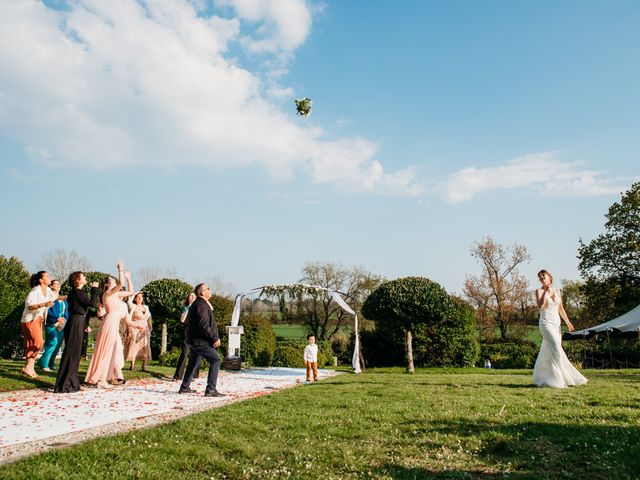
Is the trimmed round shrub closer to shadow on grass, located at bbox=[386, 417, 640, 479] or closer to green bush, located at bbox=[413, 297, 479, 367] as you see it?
green bush, located at bbox=[413, 297, 479, 367]

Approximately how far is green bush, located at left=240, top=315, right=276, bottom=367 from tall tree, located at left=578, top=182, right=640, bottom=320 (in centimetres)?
2130

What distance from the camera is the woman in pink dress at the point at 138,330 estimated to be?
12227 mm

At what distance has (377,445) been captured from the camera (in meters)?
4.43

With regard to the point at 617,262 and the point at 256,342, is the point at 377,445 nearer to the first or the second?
the point at 256,342

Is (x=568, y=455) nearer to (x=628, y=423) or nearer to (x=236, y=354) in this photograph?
(x=628, y=423)

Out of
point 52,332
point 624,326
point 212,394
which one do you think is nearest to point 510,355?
point 624,326

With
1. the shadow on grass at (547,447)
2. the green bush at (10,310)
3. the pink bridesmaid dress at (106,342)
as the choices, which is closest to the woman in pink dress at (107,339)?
the pink bridesmaid dress at (106,342)

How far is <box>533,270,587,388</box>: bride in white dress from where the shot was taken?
929 cm

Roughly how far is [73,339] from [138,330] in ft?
12.4

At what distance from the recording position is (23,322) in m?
9.35

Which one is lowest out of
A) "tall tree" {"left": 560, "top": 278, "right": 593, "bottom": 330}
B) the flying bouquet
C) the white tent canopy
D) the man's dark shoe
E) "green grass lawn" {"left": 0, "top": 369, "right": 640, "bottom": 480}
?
"green grass lawn" {"left": 0, "top": 369, "right": 640, "bottom": 480}

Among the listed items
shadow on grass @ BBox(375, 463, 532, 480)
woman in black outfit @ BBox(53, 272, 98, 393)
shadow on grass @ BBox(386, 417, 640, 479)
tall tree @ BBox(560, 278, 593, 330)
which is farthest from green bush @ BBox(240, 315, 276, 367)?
tall tree @ BBox(560, 278, 593, 330)

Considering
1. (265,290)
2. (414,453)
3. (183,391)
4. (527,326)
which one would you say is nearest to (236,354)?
(265,290)

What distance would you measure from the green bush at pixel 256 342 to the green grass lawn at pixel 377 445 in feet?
45.0
